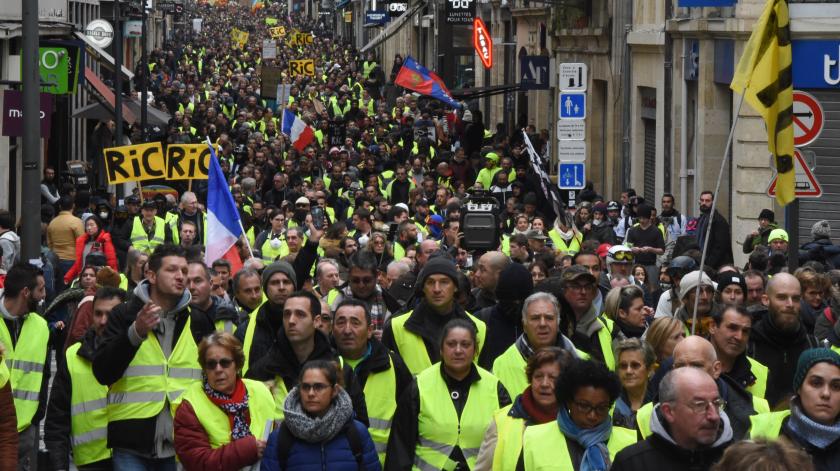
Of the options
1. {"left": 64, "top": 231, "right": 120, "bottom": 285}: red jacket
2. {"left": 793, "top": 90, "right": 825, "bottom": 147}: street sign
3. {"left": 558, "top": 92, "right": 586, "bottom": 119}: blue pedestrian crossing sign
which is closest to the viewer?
{"left": 793, "top": 90, "right": 825, "bottom": 147}: street sign

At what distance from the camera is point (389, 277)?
12766 mm

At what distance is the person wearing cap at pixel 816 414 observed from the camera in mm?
6469

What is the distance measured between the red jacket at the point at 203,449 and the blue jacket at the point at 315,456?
39 cm

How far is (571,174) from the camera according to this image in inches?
794

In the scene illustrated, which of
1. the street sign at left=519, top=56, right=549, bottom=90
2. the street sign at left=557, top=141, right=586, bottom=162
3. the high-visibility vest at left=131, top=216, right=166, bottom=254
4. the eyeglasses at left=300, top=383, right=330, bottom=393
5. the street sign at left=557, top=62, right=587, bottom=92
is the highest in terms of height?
the street sign at left=519, top=56, right=549, bottom=90

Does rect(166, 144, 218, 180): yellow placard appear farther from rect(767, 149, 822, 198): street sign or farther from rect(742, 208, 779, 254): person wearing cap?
rect(767, 149, 822, 198): street sign

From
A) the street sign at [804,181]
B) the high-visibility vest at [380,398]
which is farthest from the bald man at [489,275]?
the street sign at [804,181]

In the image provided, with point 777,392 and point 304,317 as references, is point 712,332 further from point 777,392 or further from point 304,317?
point 304,317

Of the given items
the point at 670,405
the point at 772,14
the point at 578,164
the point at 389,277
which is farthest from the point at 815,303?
the point at 578,164

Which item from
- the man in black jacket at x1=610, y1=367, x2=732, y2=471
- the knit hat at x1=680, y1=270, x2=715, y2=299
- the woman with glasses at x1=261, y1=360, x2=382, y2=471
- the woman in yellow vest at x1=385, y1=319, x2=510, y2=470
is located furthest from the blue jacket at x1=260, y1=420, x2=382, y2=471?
the knit hat at x1=680, y1=270, x2=715, y2=299

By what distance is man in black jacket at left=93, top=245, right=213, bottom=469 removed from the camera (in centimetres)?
870

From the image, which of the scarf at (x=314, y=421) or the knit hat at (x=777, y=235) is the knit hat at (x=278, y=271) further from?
the knit hat at (x=777, y=235)

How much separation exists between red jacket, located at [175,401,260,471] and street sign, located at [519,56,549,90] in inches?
1061

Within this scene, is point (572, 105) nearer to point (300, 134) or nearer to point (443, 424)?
point (300, 134)
